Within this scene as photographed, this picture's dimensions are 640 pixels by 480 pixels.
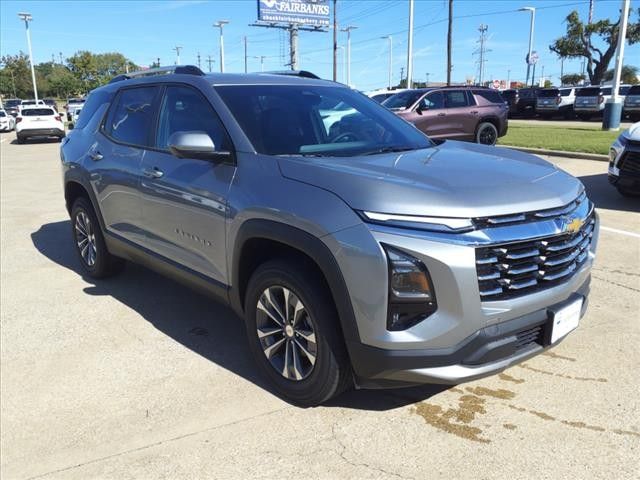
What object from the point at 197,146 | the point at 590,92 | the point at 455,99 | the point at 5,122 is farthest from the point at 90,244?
the point at 5,122

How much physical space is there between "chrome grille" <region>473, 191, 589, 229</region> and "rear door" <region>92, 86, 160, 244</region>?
104 inches

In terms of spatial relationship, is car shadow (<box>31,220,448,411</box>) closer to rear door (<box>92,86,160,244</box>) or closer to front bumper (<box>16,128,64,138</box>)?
rear door (<box>92,86,160,244</box>)

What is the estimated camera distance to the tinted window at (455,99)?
49.5ft

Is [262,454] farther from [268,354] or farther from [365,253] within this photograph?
[365,253]

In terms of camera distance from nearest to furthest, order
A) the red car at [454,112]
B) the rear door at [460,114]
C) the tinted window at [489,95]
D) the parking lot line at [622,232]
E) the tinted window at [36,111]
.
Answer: the parking lot line at [622,232], the red car at [454,112], the rear door at [460,114], the tinted window at [489,95], the tinted window at [36,111]

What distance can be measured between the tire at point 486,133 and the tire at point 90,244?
1211 cm

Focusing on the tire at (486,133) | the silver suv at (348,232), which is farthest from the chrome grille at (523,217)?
the tire at (486,133)

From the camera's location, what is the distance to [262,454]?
2.78m

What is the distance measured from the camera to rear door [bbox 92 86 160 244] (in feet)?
14.1

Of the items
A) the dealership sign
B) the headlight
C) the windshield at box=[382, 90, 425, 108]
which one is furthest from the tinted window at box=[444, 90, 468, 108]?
the dealership sign

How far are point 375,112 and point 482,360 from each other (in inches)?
88.7

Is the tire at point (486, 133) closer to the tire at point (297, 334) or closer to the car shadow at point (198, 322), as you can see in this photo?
the car shadow at point (198, 322)

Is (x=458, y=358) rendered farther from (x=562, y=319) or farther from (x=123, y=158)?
(x=123, y=158)

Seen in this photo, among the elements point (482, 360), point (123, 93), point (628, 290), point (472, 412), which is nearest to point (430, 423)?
point (472, 412)
